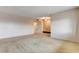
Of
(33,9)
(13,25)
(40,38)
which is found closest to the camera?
(33,9)

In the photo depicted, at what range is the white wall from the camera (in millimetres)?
7329

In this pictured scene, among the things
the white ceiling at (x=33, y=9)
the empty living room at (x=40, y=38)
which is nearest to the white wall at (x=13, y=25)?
the empty living room at (x=40, y=38)

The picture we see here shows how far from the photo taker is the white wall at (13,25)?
24.0 feet

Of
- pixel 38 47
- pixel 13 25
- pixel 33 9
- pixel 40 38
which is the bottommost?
pixel 40 38

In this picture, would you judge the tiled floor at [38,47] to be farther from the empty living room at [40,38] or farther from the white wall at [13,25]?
the white wall at [13,25]

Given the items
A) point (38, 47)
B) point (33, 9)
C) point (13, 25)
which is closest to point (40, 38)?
point (13, 25)

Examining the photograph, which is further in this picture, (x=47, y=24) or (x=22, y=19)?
(x=47, y=24)

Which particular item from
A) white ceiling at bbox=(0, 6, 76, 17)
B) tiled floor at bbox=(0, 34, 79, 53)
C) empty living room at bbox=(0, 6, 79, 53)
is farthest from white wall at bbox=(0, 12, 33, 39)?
tiled floor at bbox=(0, 34, 79, 53)

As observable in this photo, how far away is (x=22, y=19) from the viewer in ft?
32.3

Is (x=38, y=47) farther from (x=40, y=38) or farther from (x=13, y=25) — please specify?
(x=13, y=25)

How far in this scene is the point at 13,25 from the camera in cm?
845
